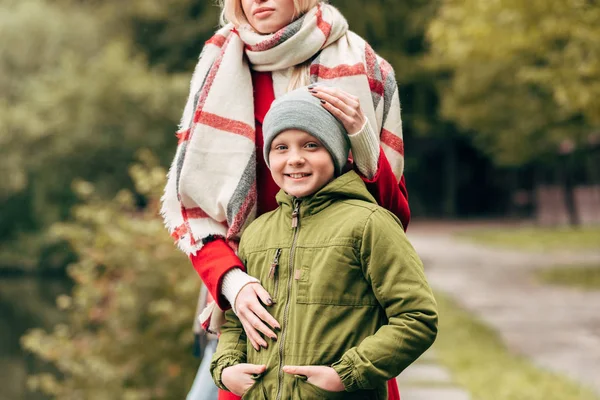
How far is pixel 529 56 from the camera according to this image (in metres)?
13.2

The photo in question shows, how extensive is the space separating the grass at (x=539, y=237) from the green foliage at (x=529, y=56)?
101 inches

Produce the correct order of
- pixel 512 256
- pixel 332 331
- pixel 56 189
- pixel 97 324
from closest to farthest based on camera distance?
pixel 332 331 → pixel 97 324 → pixel 512 256 → pixel 56 189

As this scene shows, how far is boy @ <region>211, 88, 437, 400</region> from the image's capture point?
1931mm

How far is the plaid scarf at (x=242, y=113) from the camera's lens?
2.29 meters

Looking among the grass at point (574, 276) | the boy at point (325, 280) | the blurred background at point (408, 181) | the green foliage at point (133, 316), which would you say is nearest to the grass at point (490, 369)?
the blurred background at point (408, 181)

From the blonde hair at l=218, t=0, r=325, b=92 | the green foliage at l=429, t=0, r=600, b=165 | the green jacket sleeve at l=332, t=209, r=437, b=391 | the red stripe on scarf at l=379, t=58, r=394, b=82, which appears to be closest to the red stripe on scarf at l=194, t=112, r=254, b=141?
the blonde hair at l=218, t=0, r=325, b=92

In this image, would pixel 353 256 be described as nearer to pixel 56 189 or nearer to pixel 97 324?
pixel 97 324

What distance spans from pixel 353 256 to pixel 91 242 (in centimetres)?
722

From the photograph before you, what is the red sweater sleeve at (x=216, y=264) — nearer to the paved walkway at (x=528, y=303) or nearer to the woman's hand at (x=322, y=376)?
the woman's hand at (x=322, y=376)

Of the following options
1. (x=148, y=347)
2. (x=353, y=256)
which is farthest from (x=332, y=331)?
(x=148, y=347)

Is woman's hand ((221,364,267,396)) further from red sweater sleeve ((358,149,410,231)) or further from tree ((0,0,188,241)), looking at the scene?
tree ((0,0,188,241))

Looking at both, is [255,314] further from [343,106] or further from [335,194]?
[343,106]

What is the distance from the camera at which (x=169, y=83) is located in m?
22.2

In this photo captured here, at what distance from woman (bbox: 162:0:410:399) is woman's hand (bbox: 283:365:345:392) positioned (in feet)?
1.03
